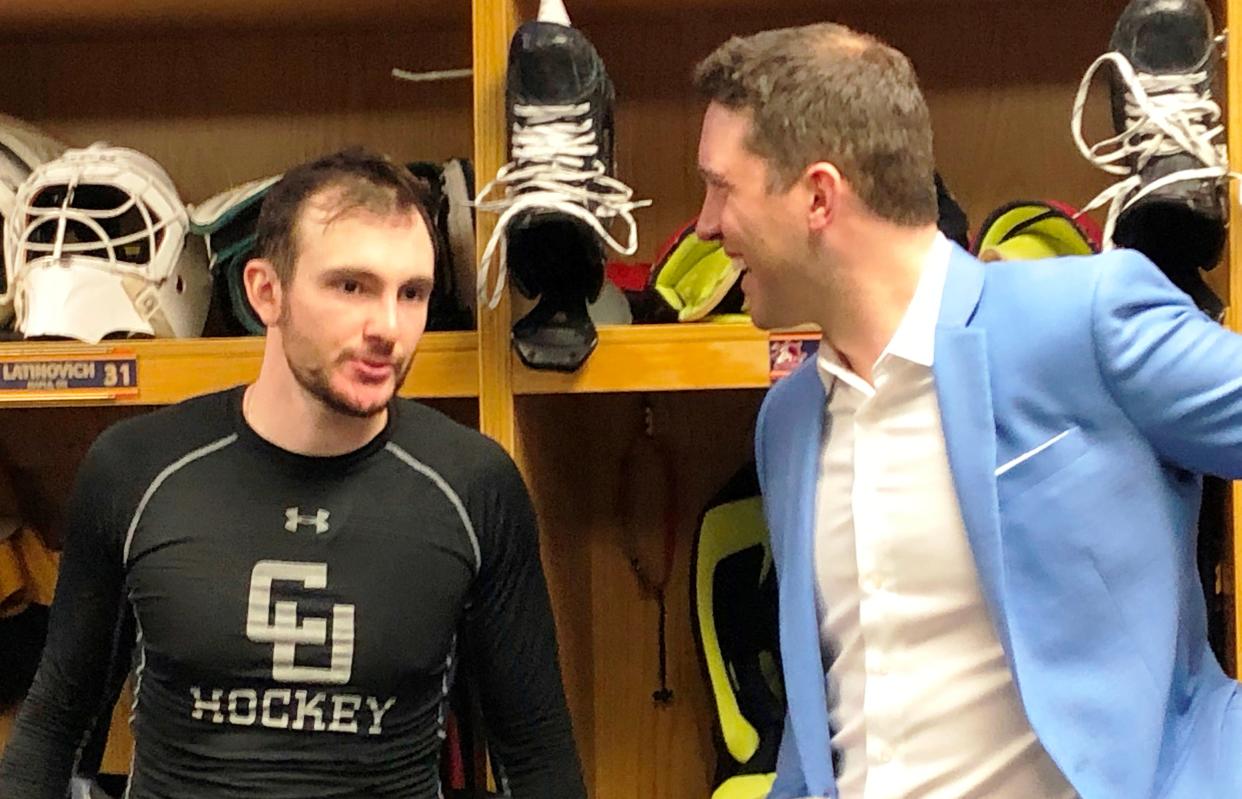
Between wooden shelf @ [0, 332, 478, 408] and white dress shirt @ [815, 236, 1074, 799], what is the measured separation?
0.39m

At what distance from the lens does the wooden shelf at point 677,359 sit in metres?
1.11

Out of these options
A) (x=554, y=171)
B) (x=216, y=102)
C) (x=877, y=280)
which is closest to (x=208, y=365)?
(x=554, y=171)

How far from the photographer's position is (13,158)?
4.38 ft

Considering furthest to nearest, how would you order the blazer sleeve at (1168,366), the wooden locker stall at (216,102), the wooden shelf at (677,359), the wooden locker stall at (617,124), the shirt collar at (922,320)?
the wooden locker stall at (216,102), the wooden locker stall at (617,124), the wooden shelf at (677,359), the shirt collar at (922,320), the blazer sleeve at (1168,366)

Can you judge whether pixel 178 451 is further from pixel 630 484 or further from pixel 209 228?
pixel 630 484

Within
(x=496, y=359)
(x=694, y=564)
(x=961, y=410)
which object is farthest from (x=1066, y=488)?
(x=694, y=564)

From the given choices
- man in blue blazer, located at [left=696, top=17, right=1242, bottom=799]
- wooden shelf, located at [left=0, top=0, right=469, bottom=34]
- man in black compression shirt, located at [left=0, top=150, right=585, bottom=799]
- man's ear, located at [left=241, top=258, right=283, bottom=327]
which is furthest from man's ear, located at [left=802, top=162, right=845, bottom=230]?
wooden shelf, located at [left=0, top=0, right=469, bottom=34]

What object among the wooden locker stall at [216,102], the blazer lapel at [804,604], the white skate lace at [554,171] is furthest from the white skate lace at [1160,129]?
the wooden locker stall at [216,102]

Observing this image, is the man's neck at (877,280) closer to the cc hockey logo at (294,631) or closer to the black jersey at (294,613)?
the black jersey at (294,613)

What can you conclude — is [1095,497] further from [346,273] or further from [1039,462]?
[346,273]

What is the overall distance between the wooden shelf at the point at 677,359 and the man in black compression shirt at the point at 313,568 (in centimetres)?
12

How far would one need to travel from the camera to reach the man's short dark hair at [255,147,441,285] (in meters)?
1.04

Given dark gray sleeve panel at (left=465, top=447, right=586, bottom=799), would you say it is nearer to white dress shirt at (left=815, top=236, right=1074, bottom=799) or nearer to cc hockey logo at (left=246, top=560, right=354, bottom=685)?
cc hockey logo at (left=246, top=560, right=354, bottom=685)

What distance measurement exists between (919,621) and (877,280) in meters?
0.25
